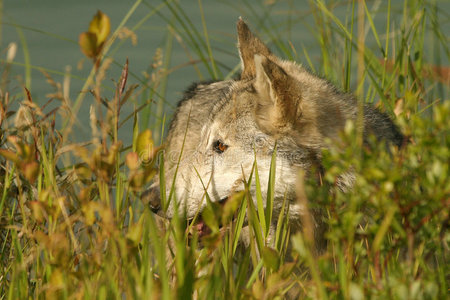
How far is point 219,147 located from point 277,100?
504 millimetres

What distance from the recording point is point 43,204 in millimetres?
2383

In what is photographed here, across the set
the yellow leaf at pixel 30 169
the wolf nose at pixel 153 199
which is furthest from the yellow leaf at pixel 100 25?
the wolf nose at pixel 153 199

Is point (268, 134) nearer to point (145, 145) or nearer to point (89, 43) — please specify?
point (145, 145)

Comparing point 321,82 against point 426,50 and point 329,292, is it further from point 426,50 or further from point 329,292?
point 329,292

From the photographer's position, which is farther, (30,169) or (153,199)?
(153,199)

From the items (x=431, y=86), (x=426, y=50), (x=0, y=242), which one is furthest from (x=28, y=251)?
(x=426, y=50)

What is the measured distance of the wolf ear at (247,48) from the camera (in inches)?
171

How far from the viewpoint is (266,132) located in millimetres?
3625

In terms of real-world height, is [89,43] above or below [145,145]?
above

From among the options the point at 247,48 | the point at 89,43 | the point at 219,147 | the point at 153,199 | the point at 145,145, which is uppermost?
the point at 247,48

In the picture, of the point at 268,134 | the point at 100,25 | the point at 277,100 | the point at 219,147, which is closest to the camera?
the point at 100,25

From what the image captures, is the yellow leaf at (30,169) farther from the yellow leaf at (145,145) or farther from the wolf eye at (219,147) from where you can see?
the wolf eye at (219,147)

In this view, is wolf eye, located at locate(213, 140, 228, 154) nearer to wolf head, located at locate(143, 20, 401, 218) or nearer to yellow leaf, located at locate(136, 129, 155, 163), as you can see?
wolf head, located at locate(143, 20, 401, 218)

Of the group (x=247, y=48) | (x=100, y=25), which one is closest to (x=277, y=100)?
(x=247, y=48)
